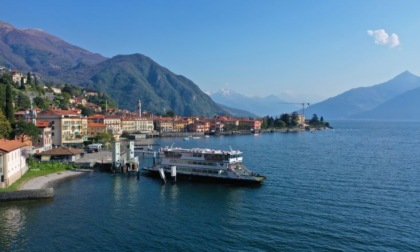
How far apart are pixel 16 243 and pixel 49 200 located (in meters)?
13.2

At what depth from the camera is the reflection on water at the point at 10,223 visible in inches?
1220

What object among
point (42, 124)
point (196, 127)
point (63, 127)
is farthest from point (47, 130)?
point (196, 127)

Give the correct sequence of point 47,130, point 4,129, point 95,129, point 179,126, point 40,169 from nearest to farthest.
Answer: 1. point 40,169
2. point 4,129
3. point 47,130
4. point 95,129
5. point 179,126

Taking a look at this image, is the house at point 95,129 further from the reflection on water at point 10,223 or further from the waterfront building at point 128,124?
the reflection on water at point 10,223

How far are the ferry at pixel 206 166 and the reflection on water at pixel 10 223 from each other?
21.7 metres

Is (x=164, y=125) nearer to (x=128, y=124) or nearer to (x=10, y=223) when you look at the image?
(x=128, y=124)

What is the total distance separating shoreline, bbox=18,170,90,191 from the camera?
156ft

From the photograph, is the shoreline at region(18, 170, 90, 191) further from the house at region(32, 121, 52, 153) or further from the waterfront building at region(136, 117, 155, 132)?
the waterfront building at region(136, 117, 155, 132)

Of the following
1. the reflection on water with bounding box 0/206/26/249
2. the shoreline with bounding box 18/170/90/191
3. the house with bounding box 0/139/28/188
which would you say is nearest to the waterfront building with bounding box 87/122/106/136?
the shoreline with bounding box 18/170/90/191

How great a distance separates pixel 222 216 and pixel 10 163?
25.5 metres

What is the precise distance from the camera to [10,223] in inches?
1384

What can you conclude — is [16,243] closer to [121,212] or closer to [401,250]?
[121,212]

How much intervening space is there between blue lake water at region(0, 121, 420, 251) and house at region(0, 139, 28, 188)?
5.13 metres

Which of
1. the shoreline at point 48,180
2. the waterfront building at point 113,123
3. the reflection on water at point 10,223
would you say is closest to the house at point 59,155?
the shoreline at point 48,180
